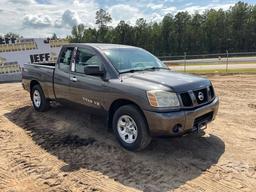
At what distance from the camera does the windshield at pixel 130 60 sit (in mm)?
6070

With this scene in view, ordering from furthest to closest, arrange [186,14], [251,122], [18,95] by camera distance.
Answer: [186,14] < [18,95] < [251,122]

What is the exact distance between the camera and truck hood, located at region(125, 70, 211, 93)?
17.1 feet

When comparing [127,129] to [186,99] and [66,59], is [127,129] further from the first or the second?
[66,59]

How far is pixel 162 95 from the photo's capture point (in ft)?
16.5

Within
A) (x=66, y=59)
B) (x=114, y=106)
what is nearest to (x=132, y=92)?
(x=114, y=106)

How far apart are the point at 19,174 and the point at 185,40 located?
2664 inches

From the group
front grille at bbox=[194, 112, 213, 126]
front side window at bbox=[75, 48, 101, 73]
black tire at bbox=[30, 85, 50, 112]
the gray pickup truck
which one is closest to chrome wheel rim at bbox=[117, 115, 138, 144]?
the gray pickup truck

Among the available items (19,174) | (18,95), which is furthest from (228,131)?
(18,95)

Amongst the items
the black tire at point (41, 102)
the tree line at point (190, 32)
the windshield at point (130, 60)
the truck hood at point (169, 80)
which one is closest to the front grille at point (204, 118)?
the truck hood at point (169, 80)

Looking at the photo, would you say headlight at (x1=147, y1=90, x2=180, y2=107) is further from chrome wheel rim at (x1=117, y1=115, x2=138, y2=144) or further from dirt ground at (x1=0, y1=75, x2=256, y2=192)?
dirt ground at (x1=0, y1=75, x2=256, y2=192)

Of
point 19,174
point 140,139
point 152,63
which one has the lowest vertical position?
point 19,174

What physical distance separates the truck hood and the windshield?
1.00 ft

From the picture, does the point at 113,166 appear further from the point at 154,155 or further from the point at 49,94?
the point at 49,94

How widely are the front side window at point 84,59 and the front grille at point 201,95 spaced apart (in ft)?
6.55
